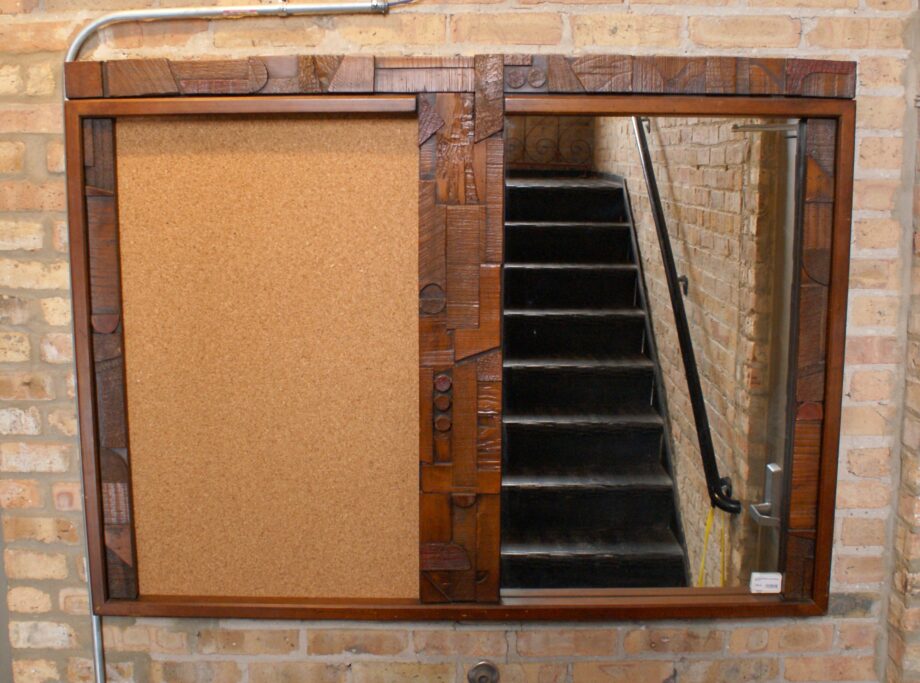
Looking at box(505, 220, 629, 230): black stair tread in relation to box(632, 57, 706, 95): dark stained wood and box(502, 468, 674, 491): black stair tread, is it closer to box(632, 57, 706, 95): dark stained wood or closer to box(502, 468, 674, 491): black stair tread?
box(632, 57, 706, 95): dark stained wood

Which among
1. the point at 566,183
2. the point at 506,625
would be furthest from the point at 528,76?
the point at 506,625

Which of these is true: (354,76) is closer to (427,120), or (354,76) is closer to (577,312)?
(427,120)

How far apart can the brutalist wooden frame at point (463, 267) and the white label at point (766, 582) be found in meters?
0.02

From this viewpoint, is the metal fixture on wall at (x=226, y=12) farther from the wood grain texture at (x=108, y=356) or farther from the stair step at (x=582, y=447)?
the stair step at (x=582, y=447)

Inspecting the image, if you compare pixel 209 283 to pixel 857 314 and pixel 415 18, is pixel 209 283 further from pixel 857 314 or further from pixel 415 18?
pixel 857 314

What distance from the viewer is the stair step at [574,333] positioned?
175 centimetres

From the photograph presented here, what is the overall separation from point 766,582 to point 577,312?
2.17 feet

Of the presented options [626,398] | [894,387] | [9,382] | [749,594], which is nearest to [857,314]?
[894,387]

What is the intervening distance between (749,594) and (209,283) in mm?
1239

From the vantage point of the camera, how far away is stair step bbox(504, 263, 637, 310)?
1.76 m

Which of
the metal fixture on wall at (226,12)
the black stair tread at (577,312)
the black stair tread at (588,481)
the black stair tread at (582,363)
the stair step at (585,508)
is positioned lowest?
the stair step at (585,508)

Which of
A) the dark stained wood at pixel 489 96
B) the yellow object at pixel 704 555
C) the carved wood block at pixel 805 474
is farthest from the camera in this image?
the yellow object at pixel 704 555

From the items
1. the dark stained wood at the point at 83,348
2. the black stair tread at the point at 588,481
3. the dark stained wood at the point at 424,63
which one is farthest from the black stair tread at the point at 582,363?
the dark stained wood at the point at 83,348

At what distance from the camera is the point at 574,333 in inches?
71.2
